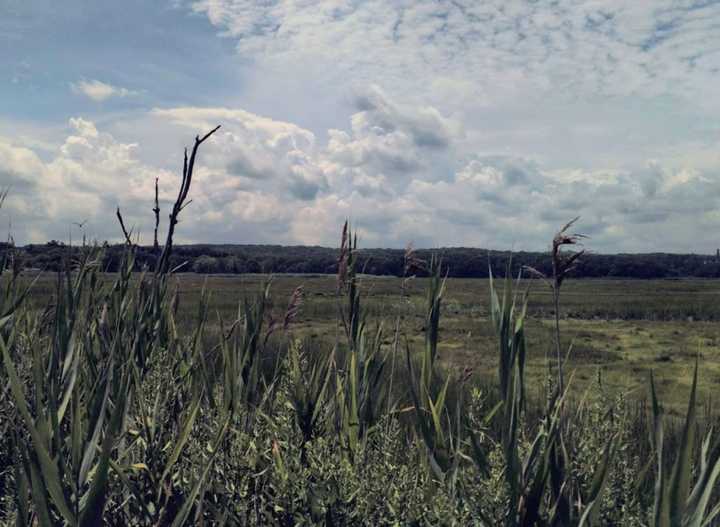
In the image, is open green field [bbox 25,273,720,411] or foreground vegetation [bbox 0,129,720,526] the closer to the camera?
foreground vegetation [bbox 0,129,720,526]

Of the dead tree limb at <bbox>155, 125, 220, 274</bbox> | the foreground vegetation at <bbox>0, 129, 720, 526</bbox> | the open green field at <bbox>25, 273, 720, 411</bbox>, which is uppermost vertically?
the dead tree limb at <bbox>155, 125, 220, 274</bbox>

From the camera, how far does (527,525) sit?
217 centimetres

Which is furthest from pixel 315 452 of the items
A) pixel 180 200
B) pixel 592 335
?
pixel 592 335

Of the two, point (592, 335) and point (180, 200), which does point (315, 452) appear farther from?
point (592, 335)

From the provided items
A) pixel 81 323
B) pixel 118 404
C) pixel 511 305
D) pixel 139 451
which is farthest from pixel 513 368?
pixel 81 323

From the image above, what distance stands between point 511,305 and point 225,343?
5.46 ft

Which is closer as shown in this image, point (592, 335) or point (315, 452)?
point (315, 452)

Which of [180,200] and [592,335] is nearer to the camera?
[180,200]

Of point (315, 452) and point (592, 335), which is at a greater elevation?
point (315, 452)

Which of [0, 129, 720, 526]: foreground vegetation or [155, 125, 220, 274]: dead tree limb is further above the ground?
[155, 125, 220, 274]: dead tree limb

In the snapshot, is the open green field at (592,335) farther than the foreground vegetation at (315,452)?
Yes

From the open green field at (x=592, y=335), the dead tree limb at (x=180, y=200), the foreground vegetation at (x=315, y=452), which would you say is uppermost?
the dead tree limb at (x=180, y=200)

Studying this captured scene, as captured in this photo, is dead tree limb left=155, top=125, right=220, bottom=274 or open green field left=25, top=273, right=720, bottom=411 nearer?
dead tree limb left=155, top=125, right=220, bottom=274

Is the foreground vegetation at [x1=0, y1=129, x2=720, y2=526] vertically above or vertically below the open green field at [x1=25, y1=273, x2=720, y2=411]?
above
